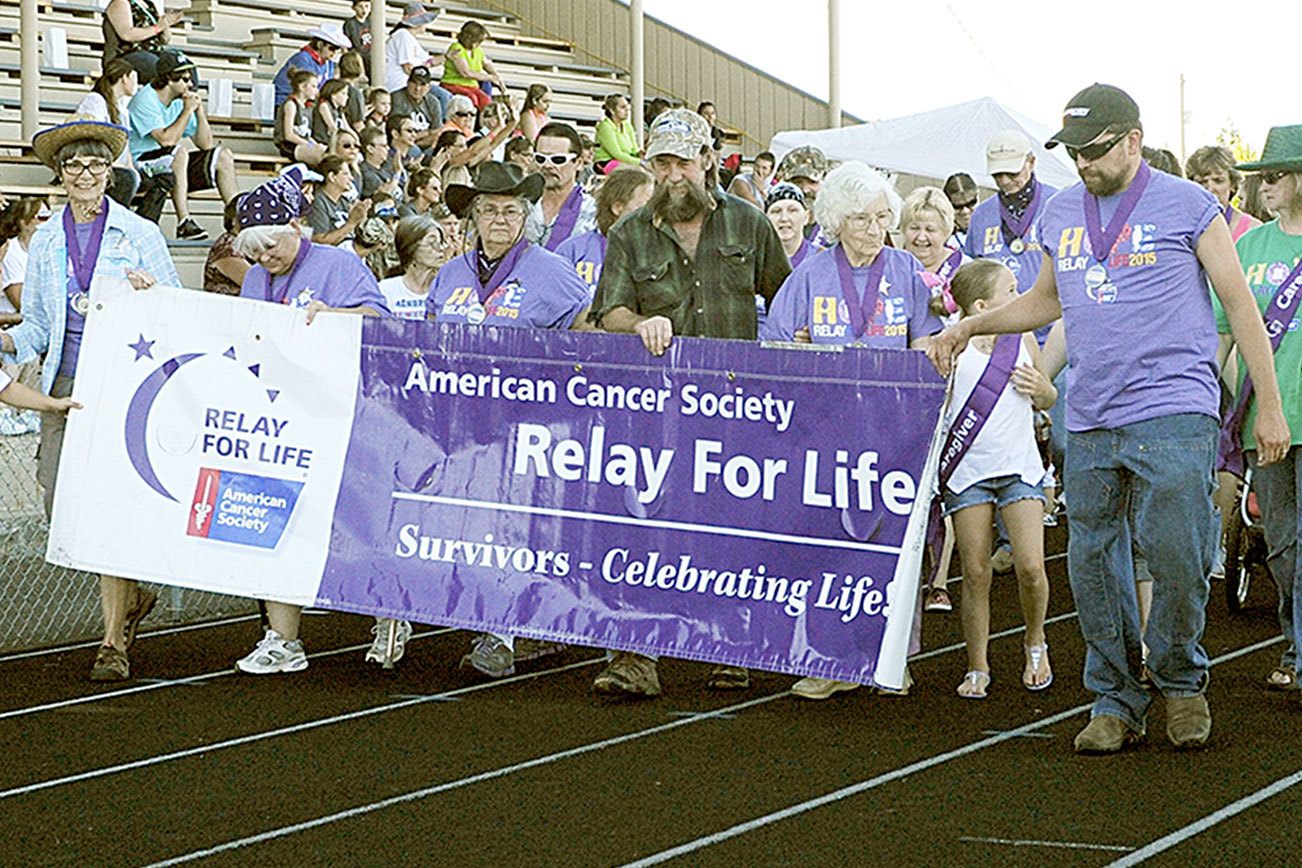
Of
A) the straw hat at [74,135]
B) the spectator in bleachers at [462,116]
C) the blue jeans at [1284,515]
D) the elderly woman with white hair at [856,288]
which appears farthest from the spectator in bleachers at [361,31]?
the blue jeans at [1284,515]

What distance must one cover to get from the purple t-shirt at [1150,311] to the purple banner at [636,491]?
2.92 ft

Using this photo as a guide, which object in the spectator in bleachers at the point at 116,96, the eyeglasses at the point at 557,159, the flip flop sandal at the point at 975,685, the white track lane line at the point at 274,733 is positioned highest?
the spectator in bleachers at the point at 116,96

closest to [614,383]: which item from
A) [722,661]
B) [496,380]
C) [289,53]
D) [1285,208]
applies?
[496,380]

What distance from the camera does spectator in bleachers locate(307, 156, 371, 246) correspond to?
13.8 m

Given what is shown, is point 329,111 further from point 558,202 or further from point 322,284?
point 322,284

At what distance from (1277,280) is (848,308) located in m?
1.45

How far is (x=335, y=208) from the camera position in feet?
47.5

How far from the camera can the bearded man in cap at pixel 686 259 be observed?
7727 millimetres

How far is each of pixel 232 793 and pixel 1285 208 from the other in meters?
3.89

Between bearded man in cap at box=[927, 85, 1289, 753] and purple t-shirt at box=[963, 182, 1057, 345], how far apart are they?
4.25 metres

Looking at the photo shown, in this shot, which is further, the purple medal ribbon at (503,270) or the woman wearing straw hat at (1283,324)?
the purple medal ribbon at (503,270)

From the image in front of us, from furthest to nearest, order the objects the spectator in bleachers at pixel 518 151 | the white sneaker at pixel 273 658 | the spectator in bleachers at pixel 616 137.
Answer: the spectator in bleachers at pixel 616 137 → the spectator in bleachers at pixel 518 151 → the white sneaker at pixel 273 658

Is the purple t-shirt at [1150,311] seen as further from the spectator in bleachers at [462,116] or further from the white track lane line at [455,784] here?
the spectator in bleachers at [462,116]

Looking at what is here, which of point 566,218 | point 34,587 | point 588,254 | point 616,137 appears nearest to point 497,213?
point 588,254
